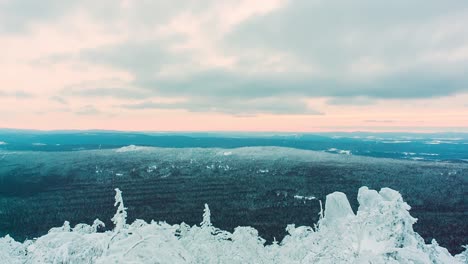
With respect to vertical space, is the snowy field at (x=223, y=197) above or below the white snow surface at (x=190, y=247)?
below

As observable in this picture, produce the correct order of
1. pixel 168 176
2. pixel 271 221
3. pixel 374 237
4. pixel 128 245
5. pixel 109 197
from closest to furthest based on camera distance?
pixel 128 245 < pixel 374 237 < pixel 271 221 < pixel 109 197 < pixel 168 176

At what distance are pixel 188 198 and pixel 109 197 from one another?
28953 mm

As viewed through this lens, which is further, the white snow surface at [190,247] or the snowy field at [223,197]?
the snowy field at [223,197]

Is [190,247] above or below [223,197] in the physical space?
above

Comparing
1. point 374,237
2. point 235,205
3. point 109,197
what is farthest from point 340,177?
point 374,237

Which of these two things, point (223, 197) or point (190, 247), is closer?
point (190, 247)

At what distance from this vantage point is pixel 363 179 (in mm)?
172125

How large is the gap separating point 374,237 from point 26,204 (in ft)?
441

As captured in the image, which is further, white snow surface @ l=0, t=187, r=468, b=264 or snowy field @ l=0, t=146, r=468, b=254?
snowy field @ l=0, t=146, r=468, b=254

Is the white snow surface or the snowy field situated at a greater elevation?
the white snow surface

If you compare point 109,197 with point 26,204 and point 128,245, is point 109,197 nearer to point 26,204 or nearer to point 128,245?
point 26,204

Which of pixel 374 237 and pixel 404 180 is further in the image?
pixel 404 180

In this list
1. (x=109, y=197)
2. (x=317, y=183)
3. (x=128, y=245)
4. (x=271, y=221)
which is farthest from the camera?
(x=317, y=183)

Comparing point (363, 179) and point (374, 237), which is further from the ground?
point (374, 237)
